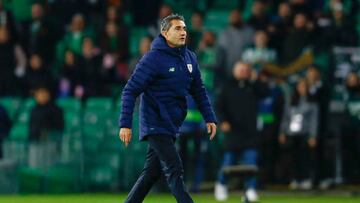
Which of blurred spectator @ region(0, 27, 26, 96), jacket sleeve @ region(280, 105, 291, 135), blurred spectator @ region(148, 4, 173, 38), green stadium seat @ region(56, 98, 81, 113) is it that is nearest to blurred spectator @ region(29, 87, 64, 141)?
green stadium seat @ region(56, 98, 81, 113)

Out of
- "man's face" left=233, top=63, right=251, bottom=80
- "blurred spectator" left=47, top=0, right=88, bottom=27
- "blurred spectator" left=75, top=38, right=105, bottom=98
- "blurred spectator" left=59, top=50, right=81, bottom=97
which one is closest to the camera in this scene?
"man's face" left=233, top=63, right=251, bottom=80

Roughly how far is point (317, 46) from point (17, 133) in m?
5.60

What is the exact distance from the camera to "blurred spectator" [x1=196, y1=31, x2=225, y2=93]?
65.7 ft

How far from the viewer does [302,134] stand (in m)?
20.5

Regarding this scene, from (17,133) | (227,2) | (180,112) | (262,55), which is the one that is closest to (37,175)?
(17,133)

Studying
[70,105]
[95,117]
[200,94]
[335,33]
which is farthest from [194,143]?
[200,94]

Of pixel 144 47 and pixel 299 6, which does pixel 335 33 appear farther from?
pixel 144 47

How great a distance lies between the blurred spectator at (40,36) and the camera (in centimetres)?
2166

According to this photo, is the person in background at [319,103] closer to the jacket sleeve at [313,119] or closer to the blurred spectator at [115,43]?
the jacket sleeve at [313,119]

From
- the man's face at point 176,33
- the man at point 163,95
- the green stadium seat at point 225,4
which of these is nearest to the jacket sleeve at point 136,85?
the man at point 163,95

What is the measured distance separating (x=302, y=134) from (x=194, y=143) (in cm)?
206

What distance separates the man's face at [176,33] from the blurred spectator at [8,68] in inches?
406

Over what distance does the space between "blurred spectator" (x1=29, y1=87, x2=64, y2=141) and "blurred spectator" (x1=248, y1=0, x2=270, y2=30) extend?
4.13 meters

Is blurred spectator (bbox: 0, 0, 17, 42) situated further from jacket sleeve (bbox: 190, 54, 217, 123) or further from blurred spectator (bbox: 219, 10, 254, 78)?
jacket sleeve (bbox: 190, 54, 217, 123)
